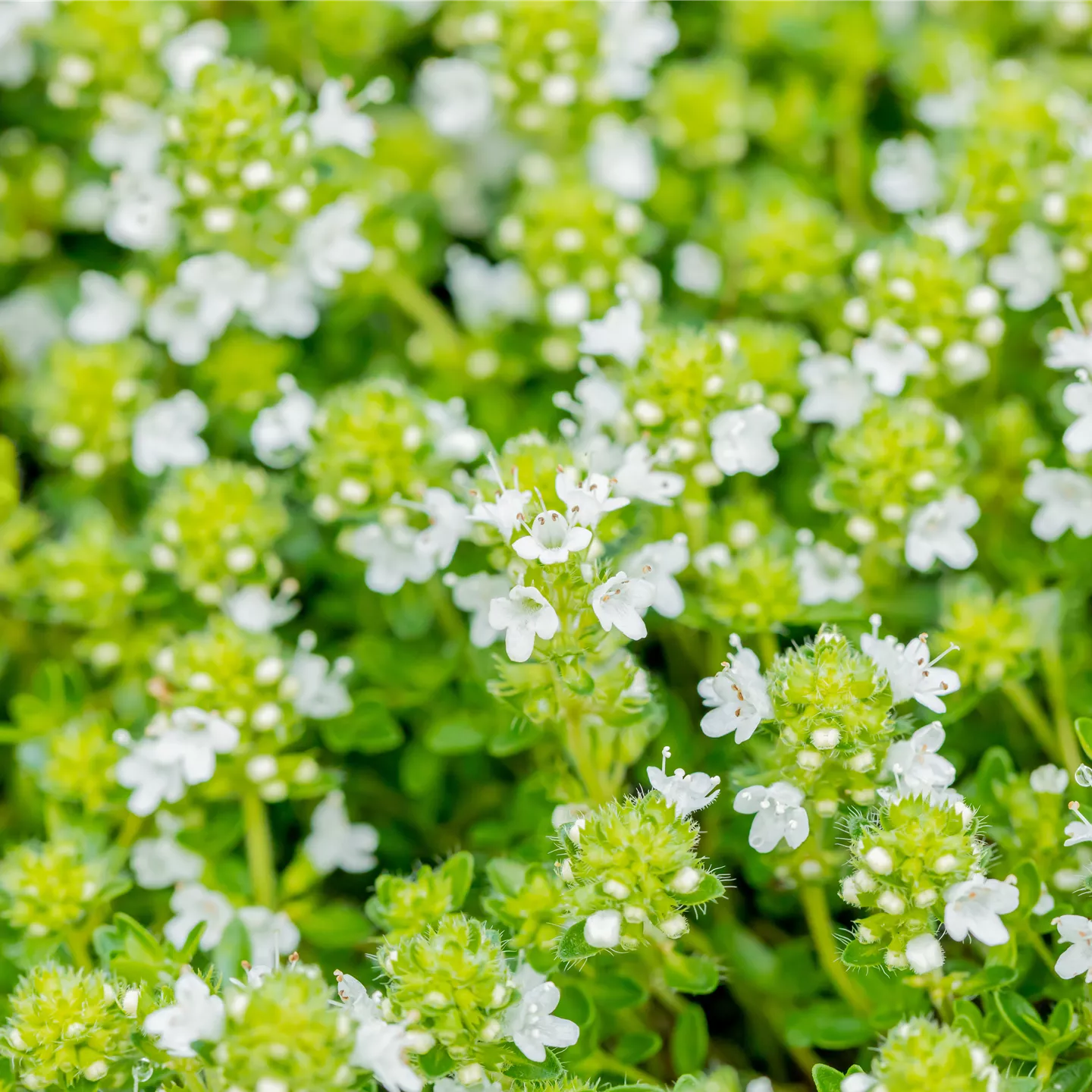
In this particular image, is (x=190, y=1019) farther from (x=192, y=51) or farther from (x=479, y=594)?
(x=192, y=51)

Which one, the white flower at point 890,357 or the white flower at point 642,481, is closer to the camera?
the white flower at point 642,481

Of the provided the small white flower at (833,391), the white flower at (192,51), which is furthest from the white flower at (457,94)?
the small white flower at (833,391)

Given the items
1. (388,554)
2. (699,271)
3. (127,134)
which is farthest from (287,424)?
(699,271)

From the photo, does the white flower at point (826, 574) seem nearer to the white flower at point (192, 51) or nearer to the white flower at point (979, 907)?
the white flower at point (979, 907)

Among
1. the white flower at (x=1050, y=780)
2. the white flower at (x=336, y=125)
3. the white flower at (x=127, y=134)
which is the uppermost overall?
the white flower at (x=336, y=125)

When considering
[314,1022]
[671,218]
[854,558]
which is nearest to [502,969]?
[314,1022]
